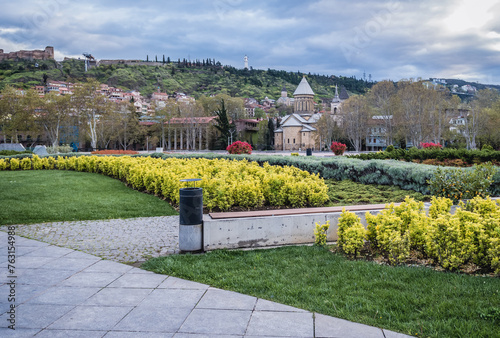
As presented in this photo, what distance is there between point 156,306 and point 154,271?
105cm

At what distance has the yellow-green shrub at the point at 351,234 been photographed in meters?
4.77

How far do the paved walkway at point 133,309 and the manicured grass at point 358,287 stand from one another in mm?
170

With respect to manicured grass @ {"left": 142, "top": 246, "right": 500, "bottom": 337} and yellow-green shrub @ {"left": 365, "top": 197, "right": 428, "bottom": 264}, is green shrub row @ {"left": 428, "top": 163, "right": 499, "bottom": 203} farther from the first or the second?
manicured grass @ {"left": 142, "top": 246, "right": 500, "bottom": 337}

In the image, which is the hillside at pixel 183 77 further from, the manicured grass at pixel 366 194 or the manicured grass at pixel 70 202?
the manicured grass at pixel 366 194

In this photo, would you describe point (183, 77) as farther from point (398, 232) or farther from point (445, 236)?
point (445, 236)

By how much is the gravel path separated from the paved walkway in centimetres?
69

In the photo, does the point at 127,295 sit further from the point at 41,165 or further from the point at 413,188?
the point at 41,165

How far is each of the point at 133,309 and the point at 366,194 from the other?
7166 millimetres

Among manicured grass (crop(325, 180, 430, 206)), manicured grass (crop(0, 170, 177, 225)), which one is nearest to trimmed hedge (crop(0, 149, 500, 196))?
manicured grass (crop(325, 180, 430, 206))

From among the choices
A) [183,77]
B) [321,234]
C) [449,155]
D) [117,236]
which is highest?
[183,77]

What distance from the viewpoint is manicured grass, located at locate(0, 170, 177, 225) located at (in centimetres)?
796

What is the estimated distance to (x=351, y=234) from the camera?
190 inches

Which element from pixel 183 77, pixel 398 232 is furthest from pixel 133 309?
pixel 183 77

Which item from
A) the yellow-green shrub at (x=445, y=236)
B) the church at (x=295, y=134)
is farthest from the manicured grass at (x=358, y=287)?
the church at (x=295, y=134)
